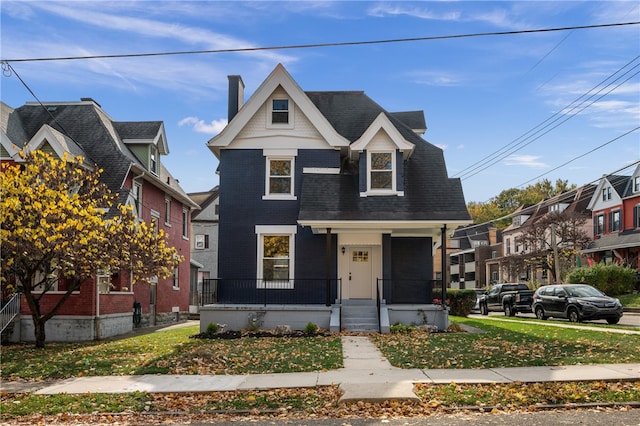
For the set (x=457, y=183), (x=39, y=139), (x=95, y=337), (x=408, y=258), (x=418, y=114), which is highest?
(x=418, y=114)

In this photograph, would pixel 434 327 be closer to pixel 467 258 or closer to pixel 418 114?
pixel 418 114

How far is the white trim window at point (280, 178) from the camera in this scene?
22.6 meters

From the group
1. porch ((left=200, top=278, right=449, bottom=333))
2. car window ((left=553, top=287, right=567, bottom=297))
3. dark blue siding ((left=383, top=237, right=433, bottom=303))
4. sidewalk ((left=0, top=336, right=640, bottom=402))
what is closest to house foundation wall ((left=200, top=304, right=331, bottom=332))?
porch ((left=200, top=278, right=449, bottom=333))

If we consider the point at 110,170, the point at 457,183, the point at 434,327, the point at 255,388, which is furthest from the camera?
the point at 110,170

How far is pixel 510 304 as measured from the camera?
104 feet

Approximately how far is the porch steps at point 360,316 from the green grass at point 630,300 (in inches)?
794

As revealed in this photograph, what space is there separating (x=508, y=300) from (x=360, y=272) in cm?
1259

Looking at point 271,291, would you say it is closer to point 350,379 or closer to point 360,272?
point 360,272

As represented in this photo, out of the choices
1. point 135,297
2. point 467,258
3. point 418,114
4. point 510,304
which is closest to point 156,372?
point 135,297

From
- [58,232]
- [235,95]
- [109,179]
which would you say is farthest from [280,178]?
[58,232]

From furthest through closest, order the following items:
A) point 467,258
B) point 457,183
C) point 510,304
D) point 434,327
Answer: point 467,258, point 510,304, point 457,183, point 434,327

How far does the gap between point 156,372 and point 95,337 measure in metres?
11.3

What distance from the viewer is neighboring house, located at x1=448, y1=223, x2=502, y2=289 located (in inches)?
3017

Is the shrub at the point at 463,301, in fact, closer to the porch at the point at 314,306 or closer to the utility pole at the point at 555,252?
the porch at the point at 314,306
